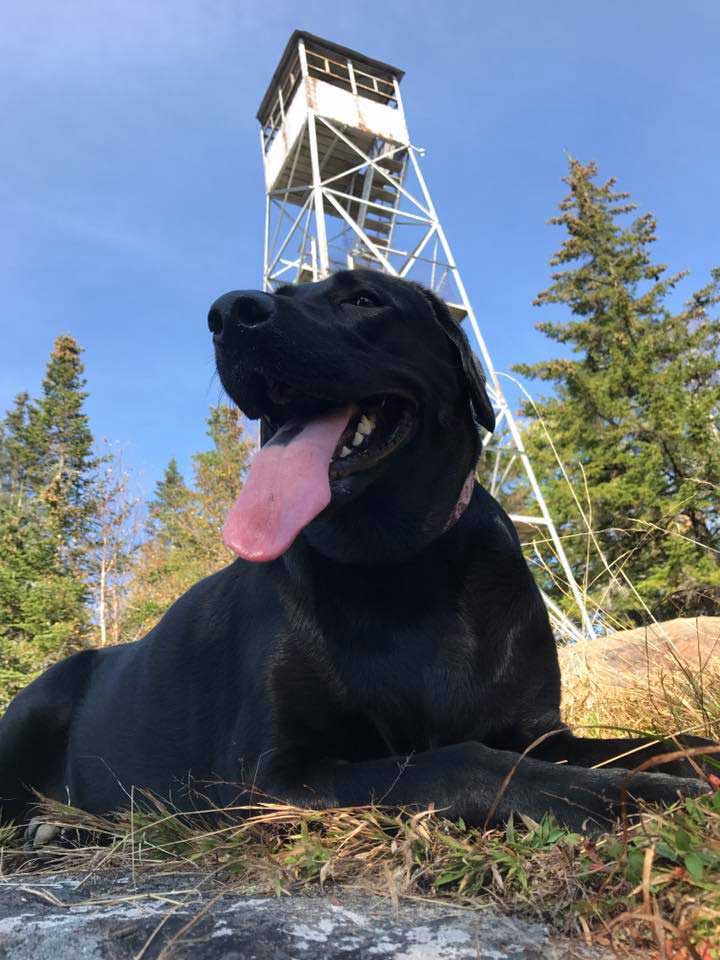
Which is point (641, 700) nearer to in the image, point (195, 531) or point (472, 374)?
point (472, 374)

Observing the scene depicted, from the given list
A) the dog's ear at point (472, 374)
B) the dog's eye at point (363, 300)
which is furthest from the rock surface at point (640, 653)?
the dog's eye at point (363, 300)

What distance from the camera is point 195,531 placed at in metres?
25.3

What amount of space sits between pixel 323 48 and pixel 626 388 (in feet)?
37.6

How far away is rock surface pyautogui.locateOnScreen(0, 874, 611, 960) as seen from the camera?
891mm

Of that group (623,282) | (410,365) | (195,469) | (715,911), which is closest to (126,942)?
(715,911)

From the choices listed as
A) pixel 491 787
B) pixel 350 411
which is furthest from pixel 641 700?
pixel 350 411

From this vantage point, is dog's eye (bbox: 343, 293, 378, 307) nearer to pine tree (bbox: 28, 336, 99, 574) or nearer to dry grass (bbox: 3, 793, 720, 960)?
dry grass (bbox: 3, 793, 720, 960)

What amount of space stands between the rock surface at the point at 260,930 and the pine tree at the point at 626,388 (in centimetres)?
1287

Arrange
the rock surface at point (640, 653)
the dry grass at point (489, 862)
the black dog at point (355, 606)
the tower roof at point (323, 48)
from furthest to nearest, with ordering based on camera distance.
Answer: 1. the tower roof at point (323, 48)
2. the rock surface at point (640, 653)
3. the black dog at point (355, 606)
4. the dry grass at point (489, 862)

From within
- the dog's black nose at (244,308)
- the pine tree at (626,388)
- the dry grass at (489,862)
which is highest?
the pine tree at (626,388)

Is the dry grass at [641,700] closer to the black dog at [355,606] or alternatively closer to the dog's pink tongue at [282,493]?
the black dog at [355,606]

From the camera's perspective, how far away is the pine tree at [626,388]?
48.8 feet

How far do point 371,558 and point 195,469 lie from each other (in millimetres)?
28277

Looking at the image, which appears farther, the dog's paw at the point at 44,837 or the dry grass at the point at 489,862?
the dog's paw at the point at 44,837
